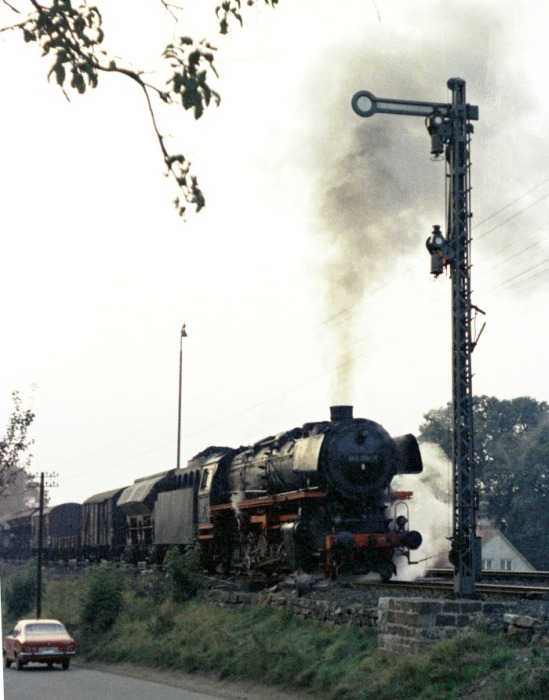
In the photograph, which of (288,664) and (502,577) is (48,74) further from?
(502,577)

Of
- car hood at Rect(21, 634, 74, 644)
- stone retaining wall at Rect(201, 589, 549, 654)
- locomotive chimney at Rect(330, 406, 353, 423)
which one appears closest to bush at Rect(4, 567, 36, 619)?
car hood at Rect(21, 634, 74, 644)

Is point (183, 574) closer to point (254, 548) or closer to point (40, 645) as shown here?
point (254, 548)

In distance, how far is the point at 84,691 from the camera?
20344 millimetres

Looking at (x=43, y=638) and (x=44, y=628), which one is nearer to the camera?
(x=43, y=638)

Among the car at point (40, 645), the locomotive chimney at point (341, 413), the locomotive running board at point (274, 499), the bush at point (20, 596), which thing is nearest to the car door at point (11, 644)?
the car at point (40, 645)

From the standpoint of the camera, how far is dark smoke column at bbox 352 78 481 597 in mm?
16578

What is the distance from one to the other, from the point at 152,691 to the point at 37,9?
1560 centimetres

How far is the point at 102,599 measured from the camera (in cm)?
3212

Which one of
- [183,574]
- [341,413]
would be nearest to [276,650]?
[341,413]

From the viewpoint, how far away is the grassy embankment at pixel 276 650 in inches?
523

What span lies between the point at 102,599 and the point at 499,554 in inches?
1359

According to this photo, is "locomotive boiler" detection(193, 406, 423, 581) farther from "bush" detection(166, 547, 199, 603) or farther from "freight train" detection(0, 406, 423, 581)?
"bush" detection(166, 547, 199, 603)

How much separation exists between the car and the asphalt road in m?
0.36

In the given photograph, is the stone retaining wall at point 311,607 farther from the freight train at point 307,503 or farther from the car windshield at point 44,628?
the car windshield at point 44,628
